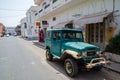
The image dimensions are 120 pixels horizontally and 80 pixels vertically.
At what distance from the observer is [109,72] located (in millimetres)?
8555

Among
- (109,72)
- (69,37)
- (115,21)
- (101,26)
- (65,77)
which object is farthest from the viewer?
(101,26)

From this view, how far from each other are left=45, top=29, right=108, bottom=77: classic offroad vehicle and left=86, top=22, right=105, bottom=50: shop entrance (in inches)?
181

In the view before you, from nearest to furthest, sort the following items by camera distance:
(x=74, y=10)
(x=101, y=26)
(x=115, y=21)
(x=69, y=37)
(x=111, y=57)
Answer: (x=69, y=37) → (x=111, y=57) → (x=115, y=21) → (x=101, y=26) → (x=74, y=10)

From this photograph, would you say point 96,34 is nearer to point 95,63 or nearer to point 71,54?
point 71,54

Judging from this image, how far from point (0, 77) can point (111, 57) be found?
251 inches

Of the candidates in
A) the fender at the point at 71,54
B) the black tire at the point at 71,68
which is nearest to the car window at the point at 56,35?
the fender at the point at 71,54

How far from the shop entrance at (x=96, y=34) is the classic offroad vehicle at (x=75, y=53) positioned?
4.60 meters

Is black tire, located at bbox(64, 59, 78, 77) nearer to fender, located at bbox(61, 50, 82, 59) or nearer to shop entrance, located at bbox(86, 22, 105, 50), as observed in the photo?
fender, located at bbox(61, 50, 82, 59)

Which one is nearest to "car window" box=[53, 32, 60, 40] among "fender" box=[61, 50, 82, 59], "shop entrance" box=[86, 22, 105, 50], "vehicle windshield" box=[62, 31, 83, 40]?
"vehicle windshield" box=[62, 31, 83, 40]

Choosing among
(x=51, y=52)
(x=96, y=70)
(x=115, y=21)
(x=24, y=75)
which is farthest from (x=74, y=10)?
(x=24, y=75)

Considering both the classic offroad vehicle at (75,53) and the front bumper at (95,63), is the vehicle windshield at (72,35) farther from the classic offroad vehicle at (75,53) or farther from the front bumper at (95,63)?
the front bumper at (95,63)

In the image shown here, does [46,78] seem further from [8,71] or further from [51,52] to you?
[51,52]

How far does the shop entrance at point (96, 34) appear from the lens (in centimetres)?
Result: 1410

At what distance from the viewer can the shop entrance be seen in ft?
46.3
